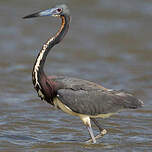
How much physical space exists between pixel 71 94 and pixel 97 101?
50 centimetres

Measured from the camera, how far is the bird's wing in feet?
30.4

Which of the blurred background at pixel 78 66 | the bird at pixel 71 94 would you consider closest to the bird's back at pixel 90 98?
the bird at pixel 71 94

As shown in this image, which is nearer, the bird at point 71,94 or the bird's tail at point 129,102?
the bird at point 71,94

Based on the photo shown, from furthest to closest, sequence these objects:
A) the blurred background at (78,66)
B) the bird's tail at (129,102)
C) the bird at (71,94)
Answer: the blurred background at (78,66)
the bird's tail at (129,102)
the bird at (71,94)

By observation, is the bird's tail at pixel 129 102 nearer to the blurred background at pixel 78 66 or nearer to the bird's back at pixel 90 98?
the bird's back at pixel 90 98

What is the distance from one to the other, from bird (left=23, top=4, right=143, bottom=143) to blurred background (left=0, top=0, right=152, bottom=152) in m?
0.59

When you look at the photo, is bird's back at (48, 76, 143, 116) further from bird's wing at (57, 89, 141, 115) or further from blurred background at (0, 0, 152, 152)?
blurred background at (0, 0, 152, 152)

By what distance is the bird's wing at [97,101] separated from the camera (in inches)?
365

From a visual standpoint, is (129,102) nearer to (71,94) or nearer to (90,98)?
(90,98)

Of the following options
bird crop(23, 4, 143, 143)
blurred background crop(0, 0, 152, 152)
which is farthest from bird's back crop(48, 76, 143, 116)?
blurred background crop(0, 0, 152, 152)

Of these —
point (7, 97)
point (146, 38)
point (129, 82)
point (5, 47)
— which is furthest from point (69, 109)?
point (146, 38)

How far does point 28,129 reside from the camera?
1042 cm

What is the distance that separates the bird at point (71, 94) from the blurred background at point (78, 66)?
1.94 ft

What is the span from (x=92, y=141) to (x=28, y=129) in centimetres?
145
